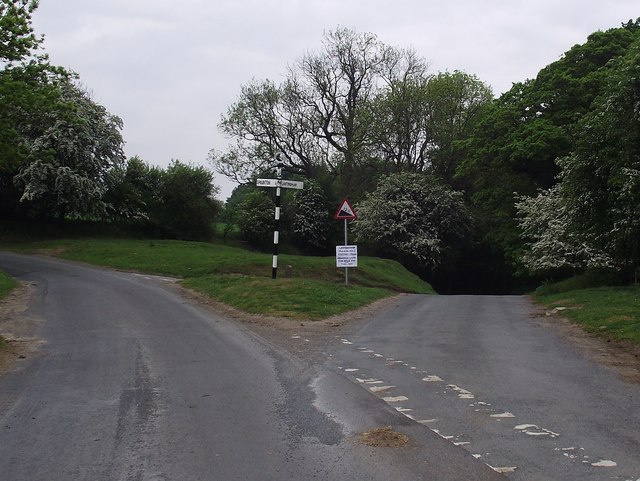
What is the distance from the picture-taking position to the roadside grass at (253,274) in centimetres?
1661

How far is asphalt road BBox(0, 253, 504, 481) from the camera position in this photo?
16.2 ft

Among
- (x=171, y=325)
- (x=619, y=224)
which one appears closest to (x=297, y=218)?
(x=619, y=224)

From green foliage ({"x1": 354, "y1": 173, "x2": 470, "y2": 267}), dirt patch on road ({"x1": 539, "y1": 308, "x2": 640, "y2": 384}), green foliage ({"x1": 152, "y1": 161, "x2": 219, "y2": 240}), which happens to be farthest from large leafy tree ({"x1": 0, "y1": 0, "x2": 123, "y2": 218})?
dirt patch on road ({"x1": 539, "y1": 308, "x2": 640, "y2": 384})

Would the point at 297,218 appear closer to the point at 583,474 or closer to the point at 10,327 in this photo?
the point at 10,327

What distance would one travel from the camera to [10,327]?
12.6 meters

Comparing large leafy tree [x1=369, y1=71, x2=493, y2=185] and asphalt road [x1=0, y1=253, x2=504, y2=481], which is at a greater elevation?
large leafy tree [x1=369, y1=71, x2=493, y2=185]

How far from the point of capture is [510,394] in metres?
7.26

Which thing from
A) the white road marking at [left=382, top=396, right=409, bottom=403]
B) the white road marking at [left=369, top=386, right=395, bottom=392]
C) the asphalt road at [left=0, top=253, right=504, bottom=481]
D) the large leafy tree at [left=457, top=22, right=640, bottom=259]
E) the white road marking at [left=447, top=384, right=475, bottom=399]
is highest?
the large leafy tree at [left=457, top=22, right=640, bottom=259]

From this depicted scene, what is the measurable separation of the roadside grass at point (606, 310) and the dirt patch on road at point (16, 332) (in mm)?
10293

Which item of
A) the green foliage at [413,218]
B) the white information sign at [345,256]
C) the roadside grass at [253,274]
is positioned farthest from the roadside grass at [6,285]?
the green foliage at [413,218]

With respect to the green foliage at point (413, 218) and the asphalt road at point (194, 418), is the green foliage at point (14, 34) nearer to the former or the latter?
the asphalt road at point (194, 418)

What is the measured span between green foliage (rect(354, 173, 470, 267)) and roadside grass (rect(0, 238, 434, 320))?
5.00 m

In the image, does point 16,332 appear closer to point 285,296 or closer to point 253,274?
point 285,296

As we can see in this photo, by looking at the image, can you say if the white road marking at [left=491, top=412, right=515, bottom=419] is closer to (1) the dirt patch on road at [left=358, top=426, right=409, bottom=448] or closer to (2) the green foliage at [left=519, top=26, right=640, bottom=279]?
(1) the dirt patch on road at [left=358, top=426, right=409, bottom=448]
